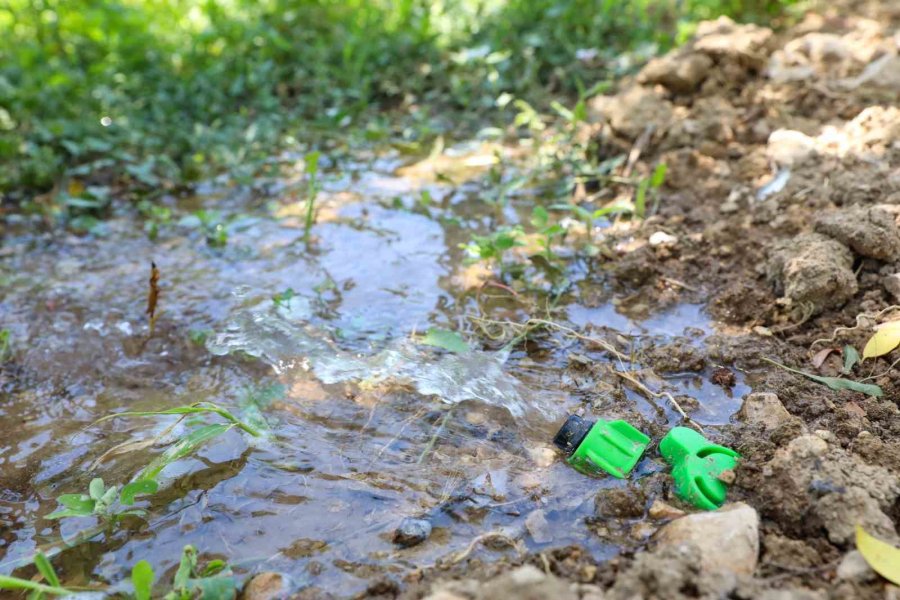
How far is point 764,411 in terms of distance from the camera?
1950 millimetres

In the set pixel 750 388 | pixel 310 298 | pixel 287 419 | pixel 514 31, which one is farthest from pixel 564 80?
pixel 287 419

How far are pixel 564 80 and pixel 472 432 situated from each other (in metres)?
3.00

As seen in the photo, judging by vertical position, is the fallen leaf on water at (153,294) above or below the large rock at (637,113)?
below

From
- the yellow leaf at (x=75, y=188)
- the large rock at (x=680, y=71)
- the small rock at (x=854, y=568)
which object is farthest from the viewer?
the yellow leaf at (x=75, y=188)

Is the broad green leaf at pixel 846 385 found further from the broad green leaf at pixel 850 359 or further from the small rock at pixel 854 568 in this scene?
the small rock at pixel 854 568

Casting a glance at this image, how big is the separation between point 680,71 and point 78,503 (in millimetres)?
3292

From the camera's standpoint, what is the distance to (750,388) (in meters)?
2.14

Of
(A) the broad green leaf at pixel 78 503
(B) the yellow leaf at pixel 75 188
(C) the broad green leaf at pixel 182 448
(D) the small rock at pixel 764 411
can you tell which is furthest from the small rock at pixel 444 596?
(B) the yellow leaf at pixel 75 188

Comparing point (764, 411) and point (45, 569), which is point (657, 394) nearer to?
point (764, 411)

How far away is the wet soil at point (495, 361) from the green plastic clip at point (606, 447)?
5 cm

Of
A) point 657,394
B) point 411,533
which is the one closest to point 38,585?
point 411,533

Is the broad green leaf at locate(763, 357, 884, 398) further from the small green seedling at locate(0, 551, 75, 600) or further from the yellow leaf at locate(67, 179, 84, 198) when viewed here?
the yellow leaf at locate(67, 179, 84, 198)

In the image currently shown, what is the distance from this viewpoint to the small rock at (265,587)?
5.12ft

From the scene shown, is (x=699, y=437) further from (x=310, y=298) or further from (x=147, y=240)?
(x=147, y=240)
